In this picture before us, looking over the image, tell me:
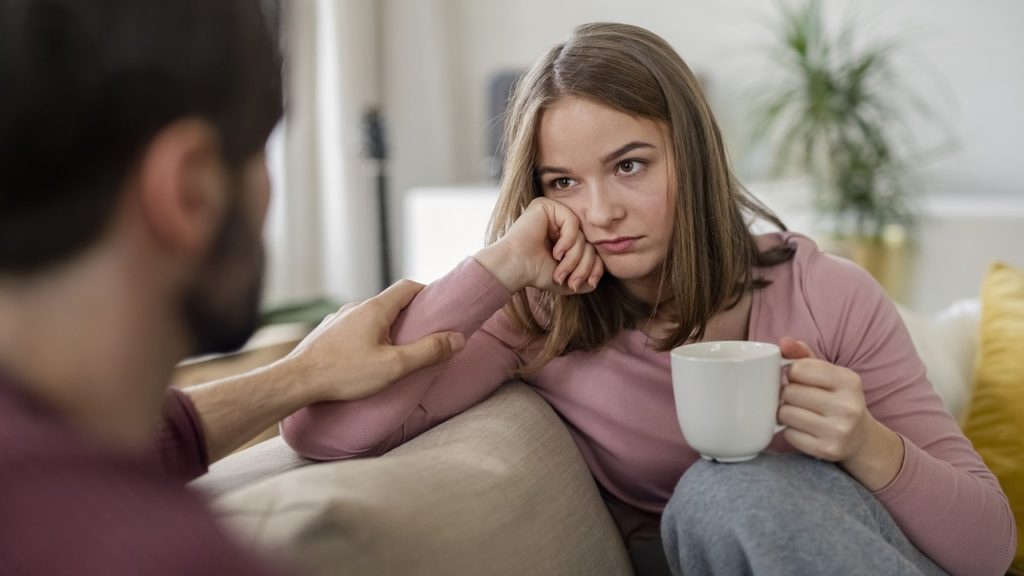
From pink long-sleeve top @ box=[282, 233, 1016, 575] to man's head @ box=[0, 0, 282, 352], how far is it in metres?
0.53

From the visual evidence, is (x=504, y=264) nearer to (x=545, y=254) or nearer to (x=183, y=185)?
Answer: (x=545, y=254)

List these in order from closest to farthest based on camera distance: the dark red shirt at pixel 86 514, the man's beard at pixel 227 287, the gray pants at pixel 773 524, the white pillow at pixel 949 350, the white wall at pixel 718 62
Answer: the dark red shirt at pixel 86 514, the man's beard at pixel 227 287, the gray pants at pixel 773 524, the white pillow at pixel 949 350, the white wall at pixel 718 62

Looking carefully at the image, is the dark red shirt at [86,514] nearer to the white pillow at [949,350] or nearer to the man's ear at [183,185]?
the man's ear at [183,185]

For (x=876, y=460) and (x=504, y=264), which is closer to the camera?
(x=876, y=460)

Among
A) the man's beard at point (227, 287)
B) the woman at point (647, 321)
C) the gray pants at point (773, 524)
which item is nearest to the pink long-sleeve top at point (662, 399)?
the woman at point (647, 321)

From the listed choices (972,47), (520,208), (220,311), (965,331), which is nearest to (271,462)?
(520,208)

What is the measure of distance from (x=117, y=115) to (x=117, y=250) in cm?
8

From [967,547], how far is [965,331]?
66cm

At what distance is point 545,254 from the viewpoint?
1.21m

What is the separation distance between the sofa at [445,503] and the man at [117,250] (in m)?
0.13

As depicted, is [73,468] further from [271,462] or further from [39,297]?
[271,462]

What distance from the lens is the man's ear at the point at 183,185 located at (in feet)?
1.92

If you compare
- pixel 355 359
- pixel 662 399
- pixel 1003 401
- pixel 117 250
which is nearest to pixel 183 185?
pixel 117 250

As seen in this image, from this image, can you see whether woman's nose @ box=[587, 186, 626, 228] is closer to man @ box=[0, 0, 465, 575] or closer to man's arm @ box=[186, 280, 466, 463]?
man's arm @ box=[186, 280, 466, 463]
